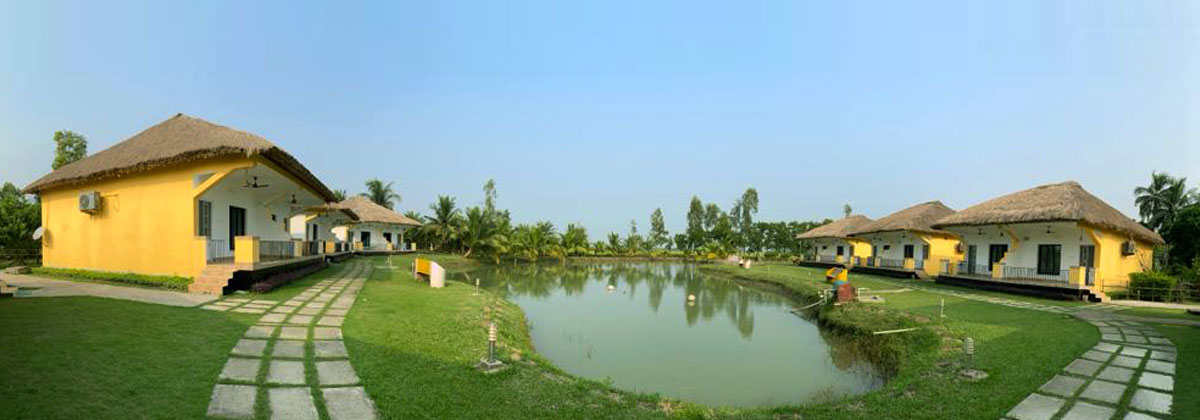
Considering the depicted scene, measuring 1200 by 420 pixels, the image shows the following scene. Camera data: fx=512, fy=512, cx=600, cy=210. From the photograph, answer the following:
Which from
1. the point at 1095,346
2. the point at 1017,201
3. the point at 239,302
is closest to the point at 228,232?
the point at 239,302

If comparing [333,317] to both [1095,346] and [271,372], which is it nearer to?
[271,372]

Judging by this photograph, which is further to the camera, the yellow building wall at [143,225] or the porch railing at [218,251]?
the porch railing at [218,251]

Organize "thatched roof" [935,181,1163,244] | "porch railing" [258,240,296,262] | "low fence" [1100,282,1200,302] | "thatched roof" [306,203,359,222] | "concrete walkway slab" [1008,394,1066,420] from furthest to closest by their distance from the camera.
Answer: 1. "thatched roof" [306,203,359,222]
2. "thatched roof" [935,181,1163,244]
3. "low fence" [1100,282,1200,302]
4. "porch railing" [258,240,296,262]
5. "concrete walkway slab" [1008,394,1066,420]

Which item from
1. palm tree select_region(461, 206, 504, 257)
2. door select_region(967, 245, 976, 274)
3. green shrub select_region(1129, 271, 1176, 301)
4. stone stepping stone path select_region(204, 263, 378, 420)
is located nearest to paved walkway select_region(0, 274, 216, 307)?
stone stepping stone path select_region(204, 263, 378, 420)

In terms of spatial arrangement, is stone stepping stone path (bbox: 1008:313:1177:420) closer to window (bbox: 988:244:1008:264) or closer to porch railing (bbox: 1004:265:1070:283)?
porch railing (bbox: 1004:265:1070:283)

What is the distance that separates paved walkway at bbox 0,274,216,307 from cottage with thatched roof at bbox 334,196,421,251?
2090 cm

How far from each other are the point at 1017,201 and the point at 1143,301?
440 cm

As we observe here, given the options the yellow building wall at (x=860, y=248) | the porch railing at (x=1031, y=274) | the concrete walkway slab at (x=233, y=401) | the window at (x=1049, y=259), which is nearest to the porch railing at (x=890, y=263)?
the yellow building wall at (x=860, y=248)

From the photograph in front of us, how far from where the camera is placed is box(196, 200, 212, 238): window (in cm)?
1187

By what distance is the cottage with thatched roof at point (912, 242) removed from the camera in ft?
75.5

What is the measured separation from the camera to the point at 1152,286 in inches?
585

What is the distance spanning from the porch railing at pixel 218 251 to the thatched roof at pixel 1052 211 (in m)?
21.8

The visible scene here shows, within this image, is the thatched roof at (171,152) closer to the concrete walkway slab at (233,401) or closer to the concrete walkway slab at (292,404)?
the concrete walkway slab at (233,401)

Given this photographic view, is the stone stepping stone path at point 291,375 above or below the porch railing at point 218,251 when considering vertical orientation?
below
